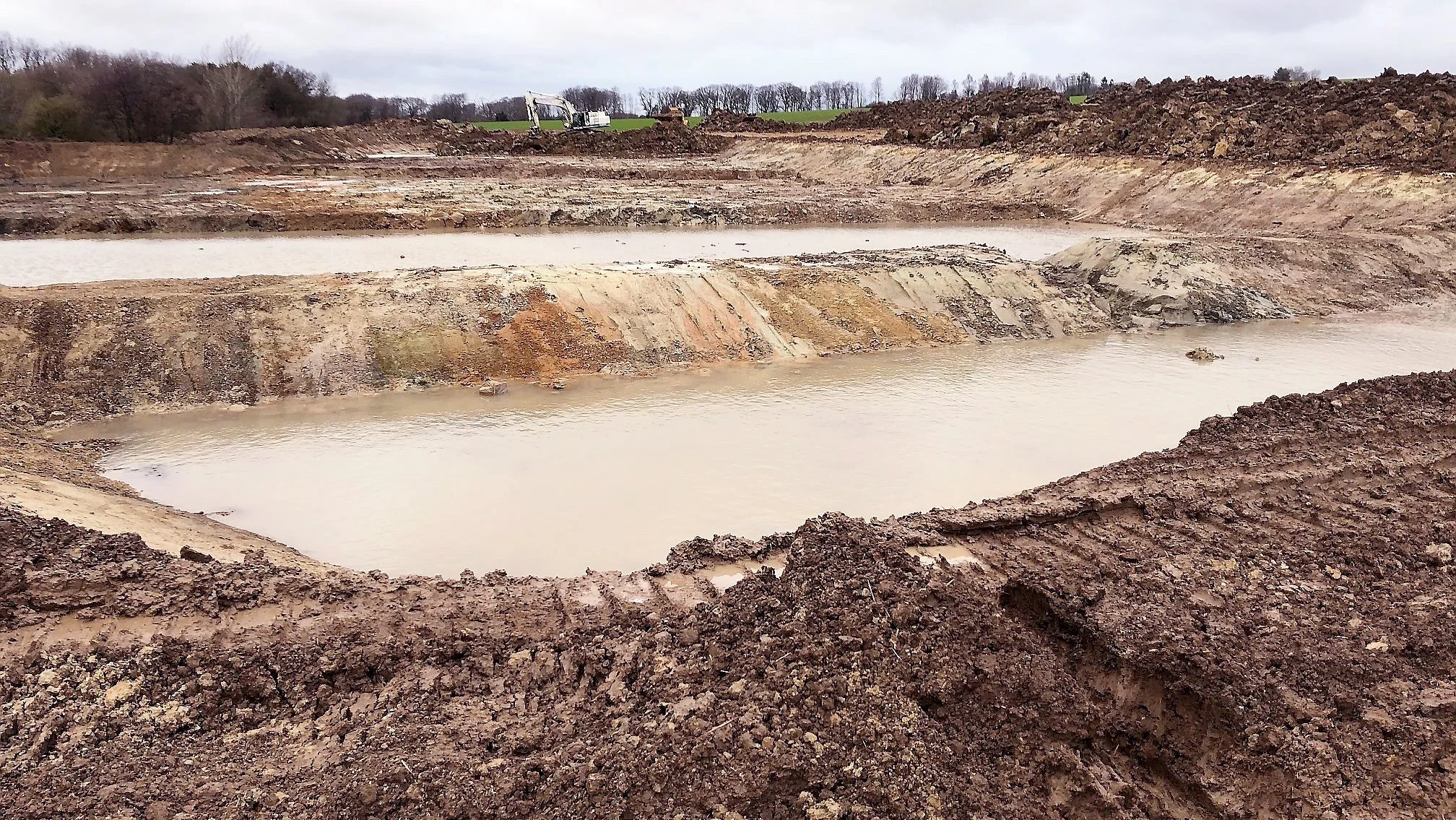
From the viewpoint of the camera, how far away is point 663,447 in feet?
29.9

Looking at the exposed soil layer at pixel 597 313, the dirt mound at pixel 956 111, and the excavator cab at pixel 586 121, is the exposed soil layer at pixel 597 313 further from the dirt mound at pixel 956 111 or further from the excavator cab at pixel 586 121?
the excavator cab at pixel 586 121

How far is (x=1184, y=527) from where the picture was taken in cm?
603

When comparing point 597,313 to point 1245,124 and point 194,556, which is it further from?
point 1245,124

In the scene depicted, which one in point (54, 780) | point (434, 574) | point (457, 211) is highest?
point (457, 211)

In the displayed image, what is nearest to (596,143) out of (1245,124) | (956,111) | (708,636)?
(956,111)

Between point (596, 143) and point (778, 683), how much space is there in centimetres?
4488

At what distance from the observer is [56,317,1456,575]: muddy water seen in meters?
7.27

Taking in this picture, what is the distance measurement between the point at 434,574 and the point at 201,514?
2.75m

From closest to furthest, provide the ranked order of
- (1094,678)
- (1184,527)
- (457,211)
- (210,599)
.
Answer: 1. (1094,678)
2. (210,599)
3. (1184,527)
4. (457,211)

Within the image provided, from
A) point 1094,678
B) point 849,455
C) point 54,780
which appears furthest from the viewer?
point 849,455

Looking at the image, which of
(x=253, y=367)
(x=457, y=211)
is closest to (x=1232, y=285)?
(x=253, y=367)

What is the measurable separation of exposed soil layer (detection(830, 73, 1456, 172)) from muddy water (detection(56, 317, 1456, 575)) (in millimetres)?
12324

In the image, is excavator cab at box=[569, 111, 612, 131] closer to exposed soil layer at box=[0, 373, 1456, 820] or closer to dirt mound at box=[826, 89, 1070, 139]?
dirt mound at box=[826, 89, 1070, 139]

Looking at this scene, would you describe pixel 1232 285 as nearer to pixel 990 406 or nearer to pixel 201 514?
pixel 990 406
